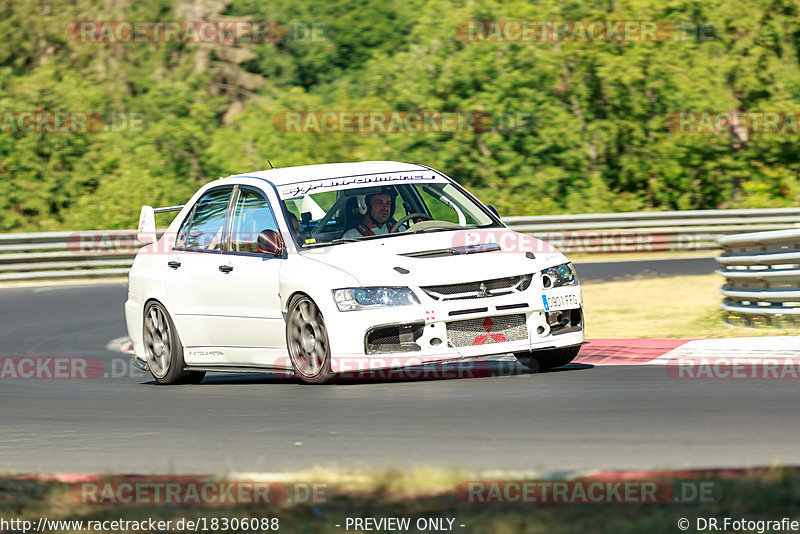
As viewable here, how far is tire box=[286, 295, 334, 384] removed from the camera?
8.66 m

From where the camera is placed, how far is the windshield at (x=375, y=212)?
9.48 meters

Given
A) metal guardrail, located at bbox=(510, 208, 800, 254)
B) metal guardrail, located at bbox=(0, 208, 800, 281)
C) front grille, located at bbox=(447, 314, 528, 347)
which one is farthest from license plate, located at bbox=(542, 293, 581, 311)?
metal guardrail, located at bbox=(510, 208, 800, 254)

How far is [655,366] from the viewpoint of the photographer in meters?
9.59

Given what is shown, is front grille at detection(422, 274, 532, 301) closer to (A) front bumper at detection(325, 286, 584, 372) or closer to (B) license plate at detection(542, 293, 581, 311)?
(A) front bumper at detection(325, 286, 584, 372)

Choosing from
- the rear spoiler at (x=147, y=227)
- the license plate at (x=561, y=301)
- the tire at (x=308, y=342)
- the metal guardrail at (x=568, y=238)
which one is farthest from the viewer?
the metal guardrail at (x=568, y=238)

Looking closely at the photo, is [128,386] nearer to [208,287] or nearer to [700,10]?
[208,287]

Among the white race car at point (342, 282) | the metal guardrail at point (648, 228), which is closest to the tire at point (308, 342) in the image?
the white race car at point (342, 282)

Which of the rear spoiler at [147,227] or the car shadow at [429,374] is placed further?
the rear spoiler at [147,227]

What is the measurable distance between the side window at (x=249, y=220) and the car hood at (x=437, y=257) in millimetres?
722

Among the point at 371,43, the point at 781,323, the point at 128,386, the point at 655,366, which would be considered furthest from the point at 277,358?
the point at 371,43

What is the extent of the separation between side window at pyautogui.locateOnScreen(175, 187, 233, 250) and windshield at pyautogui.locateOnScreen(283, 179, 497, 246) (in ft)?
2.59

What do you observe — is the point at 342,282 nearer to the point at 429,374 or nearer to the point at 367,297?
the point at 367,297

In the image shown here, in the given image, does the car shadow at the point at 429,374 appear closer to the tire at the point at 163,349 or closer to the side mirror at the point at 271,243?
the tire at the point at 163,349

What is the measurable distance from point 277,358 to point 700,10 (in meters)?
24.7
